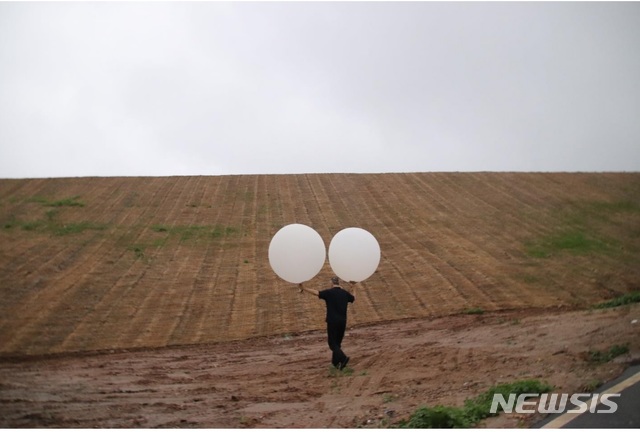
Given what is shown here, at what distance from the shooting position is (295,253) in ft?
30.8

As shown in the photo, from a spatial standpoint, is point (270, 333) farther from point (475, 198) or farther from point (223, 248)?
point (475, 198)

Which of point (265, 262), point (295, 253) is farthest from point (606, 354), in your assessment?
point (265, 262)

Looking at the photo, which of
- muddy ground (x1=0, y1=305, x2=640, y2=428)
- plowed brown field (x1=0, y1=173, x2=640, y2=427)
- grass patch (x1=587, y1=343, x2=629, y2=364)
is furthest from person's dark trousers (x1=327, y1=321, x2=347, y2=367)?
grass patch (x1=587, y1=343, x2=629, y2=364)

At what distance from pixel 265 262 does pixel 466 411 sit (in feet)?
39.5

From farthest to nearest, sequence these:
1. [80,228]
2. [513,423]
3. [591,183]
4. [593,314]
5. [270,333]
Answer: [591,183] < [80,228] < [270,333] < [593,314] < [513,423]

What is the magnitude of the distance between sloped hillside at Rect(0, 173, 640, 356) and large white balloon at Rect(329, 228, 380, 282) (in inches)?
184

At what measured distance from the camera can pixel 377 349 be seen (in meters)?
11.6

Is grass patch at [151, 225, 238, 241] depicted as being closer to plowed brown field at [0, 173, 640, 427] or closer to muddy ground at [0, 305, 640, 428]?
plowed brown field at [0, 173, 640, 427]

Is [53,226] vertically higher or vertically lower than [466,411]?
lower

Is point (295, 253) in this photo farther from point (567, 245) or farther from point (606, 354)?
point (567, 245)

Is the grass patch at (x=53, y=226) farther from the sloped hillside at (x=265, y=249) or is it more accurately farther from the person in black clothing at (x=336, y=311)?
the person in black clothing at (x=336, y=311)

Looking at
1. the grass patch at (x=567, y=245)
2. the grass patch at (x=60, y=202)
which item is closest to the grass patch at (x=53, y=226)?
the grass patch at (x=60, y=202)

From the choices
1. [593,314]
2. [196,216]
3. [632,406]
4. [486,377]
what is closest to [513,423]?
[632,406]

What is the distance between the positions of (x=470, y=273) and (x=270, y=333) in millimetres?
6173
